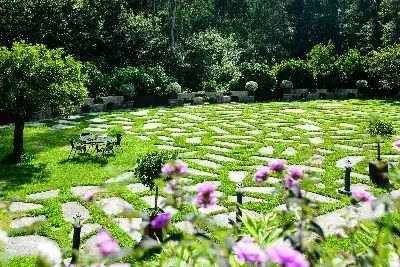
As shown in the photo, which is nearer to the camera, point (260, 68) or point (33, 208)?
point (33, 208)

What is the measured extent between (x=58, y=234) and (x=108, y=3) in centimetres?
1829

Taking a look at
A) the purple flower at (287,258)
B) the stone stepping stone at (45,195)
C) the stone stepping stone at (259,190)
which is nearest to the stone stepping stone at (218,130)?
the stone stepping stone at (259,190)

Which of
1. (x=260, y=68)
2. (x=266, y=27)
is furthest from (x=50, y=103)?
(x=266, y=27)

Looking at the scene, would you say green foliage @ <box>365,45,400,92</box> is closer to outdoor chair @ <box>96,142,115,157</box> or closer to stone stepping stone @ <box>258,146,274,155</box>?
stone stepping stone @ <box>258,146,274,155</box>

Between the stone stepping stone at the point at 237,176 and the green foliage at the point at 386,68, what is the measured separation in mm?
13733

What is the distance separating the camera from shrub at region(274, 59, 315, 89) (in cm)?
2070

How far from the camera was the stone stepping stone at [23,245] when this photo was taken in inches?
192

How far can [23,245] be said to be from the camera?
5.06 metres

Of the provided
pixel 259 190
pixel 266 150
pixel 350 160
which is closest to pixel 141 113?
pixel 266 150

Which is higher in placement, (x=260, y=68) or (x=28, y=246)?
(x=260, y=68)

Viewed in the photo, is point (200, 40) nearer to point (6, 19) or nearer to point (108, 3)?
point (108, 3)

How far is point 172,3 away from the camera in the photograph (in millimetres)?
24750

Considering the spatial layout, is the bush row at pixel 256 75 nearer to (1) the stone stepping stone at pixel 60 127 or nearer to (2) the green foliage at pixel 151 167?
(1) the stone stepping stone at pixel 60 127

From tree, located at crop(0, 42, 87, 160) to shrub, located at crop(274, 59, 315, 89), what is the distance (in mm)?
13726
